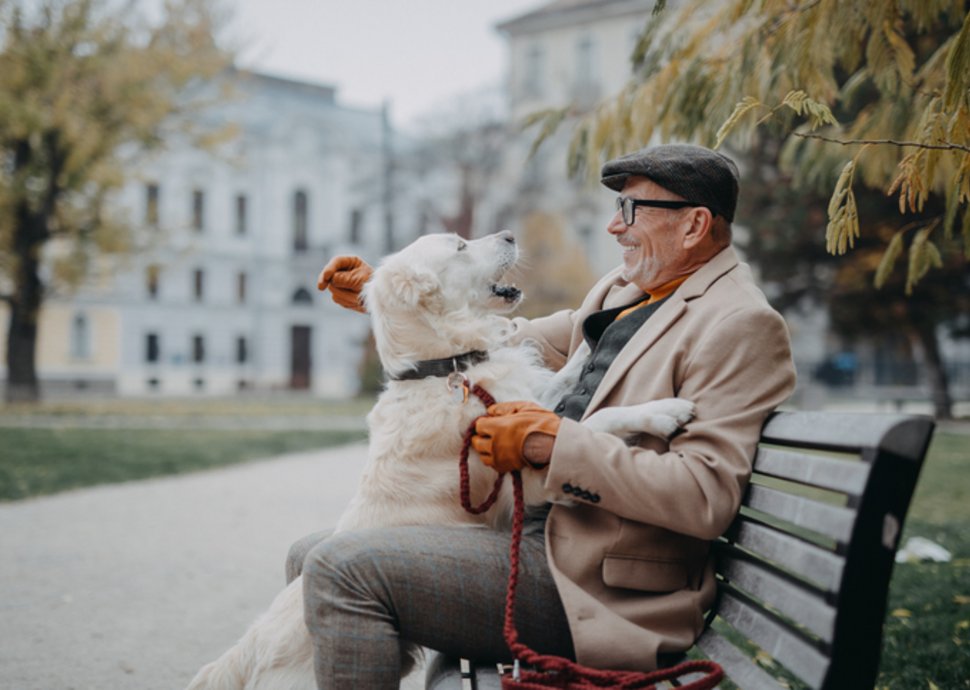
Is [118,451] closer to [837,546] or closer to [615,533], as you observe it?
[615,533]

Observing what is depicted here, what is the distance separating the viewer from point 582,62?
4512 cm

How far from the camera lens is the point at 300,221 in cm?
4919

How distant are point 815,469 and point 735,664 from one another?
0.57 m

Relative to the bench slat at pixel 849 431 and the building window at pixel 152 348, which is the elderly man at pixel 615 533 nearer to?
the bench slat at pixel 849 431

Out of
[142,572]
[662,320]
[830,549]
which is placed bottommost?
[142,572]

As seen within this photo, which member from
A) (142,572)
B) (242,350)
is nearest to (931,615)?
(142,572)

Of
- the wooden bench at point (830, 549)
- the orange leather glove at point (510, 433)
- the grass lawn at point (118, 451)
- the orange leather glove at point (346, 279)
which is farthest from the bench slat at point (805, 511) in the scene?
the grass lawn at point (118, 451)

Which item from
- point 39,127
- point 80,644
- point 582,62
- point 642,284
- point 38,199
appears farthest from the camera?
point 582,62

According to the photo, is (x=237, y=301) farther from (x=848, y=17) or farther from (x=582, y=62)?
(x=848, y=17)

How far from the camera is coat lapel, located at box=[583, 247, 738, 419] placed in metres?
2.52

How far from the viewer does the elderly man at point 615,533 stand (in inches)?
88.4

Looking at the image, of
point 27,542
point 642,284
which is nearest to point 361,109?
point 27,542

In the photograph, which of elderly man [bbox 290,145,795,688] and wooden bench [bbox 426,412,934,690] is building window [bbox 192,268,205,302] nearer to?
elderly man [bbox 290,145,795,688]

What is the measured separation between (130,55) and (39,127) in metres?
2.61
